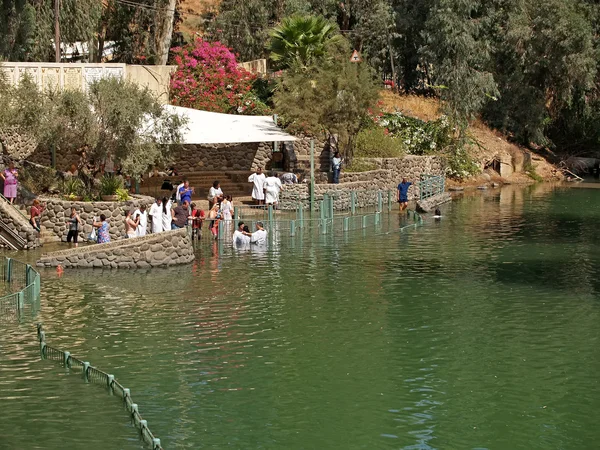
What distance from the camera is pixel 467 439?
48.0 feet

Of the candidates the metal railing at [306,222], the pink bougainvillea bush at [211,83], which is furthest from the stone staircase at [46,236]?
the pink bougainvillea bush at [211,83]

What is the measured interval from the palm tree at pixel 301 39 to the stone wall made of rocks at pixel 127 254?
857 inches

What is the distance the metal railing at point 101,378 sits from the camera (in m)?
14.3

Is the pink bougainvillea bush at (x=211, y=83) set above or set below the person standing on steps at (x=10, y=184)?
above

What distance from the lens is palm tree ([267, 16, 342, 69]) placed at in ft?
158

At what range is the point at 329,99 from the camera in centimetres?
4300

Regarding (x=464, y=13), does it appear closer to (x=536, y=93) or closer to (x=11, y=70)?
(x=536, y=93)

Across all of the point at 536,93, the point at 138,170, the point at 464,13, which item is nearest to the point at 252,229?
the point at 138,170

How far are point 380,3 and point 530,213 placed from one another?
69.8 feet

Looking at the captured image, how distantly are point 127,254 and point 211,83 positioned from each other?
2158 cm

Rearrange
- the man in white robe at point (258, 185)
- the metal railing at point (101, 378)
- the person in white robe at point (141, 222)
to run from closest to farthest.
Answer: the metal railing at point (101, 378) < the person in white robe at point (141, 222) < the man in white robe at point (258, 185)

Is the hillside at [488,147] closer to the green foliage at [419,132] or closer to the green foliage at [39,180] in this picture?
the green foliage at [419,132]

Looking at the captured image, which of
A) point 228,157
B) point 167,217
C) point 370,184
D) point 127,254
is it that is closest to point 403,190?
point 370,184

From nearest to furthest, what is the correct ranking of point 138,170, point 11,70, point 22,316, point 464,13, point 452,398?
point 452,398, point 22,316, point 138,170, point 11,70, point 464,13
